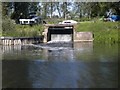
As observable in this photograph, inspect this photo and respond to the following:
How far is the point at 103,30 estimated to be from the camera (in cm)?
4388

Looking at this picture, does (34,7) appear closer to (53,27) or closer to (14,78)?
(53,27)

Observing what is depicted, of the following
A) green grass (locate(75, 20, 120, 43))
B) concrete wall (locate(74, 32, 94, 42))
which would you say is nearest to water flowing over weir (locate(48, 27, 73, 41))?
green grass (locate(75, 20, 120, 43))

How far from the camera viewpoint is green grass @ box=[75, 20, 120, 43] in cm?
3972

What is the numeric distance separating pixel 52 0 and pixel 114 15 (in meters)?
24.8

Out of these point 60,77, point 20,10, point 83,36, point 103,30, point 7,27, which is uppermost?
point 20,10

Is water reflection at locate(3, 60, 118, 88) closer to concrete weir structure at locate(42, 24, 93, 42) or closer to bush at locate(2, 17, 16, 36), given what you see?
bush at locate(2, 17, 16, 36)

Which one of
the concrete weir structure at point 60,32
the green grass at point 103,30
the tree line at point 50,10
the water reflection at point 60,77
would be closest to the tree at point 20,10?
the tree line at point 50,10

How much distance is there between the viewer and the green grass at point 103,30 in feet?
130

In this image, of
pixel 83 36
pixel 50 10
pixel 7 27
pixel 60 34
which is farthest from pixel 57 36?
pixel 50 10

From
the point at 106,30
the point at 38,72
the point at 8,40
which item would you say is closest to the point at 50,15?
the point at 106,30

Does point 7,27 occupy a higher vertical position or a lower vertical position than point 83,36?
higher

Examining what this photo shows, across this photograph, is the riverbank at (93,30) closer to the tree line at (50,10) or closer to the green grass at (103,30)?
the green grass at (103,30)

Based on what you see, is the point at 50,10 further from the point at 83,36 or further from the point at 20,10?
the point at 83,36

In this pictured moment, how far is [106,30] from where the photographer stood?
43750 millimetres
